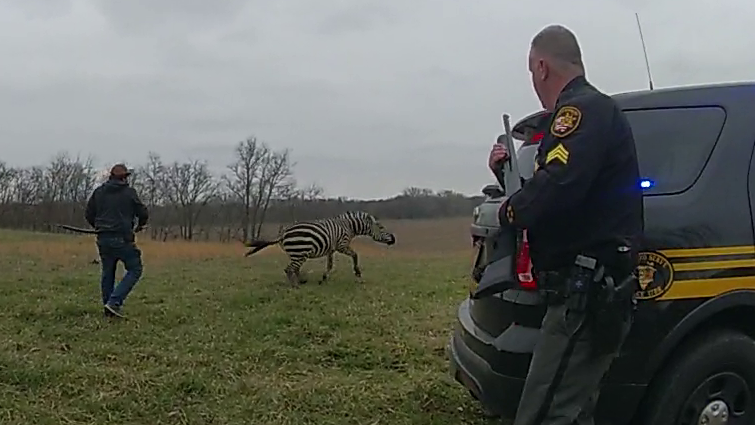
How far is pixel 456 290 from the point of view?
35.6 feet

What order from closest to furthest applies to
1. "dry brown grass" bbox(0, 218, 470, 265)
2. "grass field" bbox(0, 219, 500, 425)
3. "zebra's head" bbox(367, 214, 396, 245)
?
"grass field" bbox(0, 219, 500, 425) → "zebra's head" bbox(367, 214, 396, 245) → "dry brown grass" bbox(0, 218, 470, 265)

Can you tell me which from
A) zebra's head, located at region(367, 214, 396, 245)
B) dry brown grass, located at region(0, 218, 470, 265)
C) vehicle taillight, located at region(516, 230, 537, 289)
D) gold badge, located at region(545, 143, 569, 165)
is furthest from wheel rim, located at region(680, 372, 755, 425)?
dry brown grass, located at region(0, 218, 470, 265)

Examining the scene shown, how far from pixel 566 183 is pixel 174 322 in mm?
6207

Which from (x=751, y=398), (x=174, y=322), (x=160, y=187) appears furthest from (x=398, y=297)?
(x=160, y=187)

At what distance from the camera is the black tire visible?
11.5 ft

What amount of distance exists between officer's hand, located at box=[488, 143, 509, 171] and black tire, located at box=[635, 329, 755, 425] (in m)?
1.20

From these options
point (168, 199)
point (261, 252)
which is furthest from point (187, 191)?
point (261, 252)

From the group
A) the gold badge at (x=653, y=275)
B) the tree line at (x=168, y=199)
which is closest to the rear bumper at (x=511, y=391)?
the gold badge at (x=653, y=275)

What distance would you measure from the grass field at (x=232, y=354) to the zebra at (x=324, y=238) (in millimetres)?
610

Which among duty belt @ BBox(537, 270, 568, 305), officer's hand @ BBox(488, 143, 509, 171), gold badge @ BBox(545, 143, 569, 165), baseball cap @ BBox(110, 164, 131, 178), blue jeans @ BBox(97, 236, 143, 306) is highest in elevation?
baseball cap @ BBox(110, 164, 131, 178)

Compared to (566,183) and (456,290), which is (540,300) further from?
(456,290)

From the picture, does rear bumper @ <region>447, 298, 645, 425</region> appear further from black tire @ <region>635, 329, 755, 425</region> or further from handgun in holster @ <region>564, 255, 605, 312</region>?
handgun in holster @ <region>564, 255, 605, 312</region>

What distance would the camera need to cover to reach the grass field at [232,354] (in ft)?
16.4

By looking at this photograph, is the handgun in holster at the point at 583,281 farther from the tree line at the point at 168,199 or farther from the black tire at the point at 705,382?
the tree line at the point at 168,199
